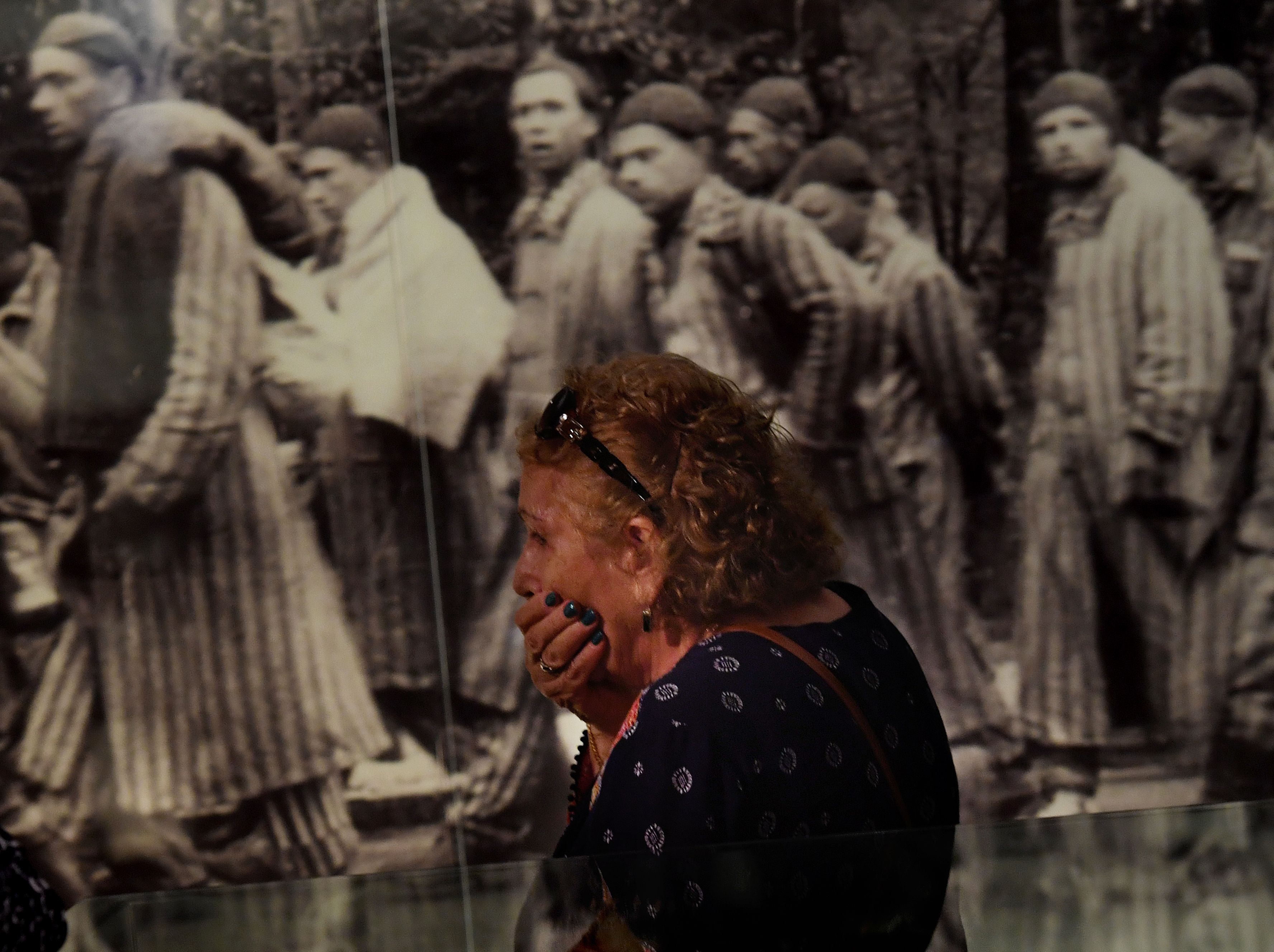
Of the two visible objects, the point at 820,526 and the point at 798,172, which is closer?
the point at 820,526

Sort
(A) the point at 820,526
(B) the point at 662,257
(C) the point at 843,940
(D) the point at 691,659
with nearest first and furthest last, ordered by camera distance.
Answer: (C) the point at 843,940, (D) the point at 691,659, (A) the point at 820,526, (B) the point at 662,257

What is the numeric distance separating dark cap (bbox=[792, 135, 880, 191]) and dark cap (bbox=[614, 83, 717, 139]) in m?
0.25

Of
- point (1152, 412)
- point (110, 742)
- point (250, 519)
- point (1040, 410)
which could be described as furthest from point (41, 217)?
point (1152, 412)

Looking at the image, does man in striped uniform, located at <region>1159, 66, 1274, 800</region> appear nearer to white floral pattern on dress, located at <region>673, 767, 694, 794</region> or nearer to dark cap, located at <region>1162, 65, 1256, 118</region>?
dark cap, located at <region>1162, 65, 1256, 118</region>

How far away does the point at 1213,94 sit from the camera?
3.41 meters

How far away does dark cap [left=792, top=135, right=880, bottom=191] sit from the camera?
3365mm

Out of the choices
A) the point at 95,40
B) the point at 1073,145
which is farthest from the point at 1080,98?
the point at 95,40

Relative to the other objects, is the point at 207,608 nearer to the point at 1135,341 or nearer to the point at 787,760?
the point at 787,760

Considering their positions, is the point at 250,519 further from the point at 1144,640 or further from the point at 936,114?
the point at 1144,640

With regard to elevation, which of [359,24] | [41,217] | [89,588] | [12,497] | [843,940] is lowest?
[89,588]

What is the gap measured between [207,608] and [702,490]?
4.49 feet

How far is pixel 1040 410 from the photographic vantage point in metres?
3.40

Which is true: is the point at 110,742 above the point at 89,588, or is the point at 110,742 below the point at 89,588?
below

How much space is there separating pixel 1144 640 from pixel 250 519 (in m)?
2.31
